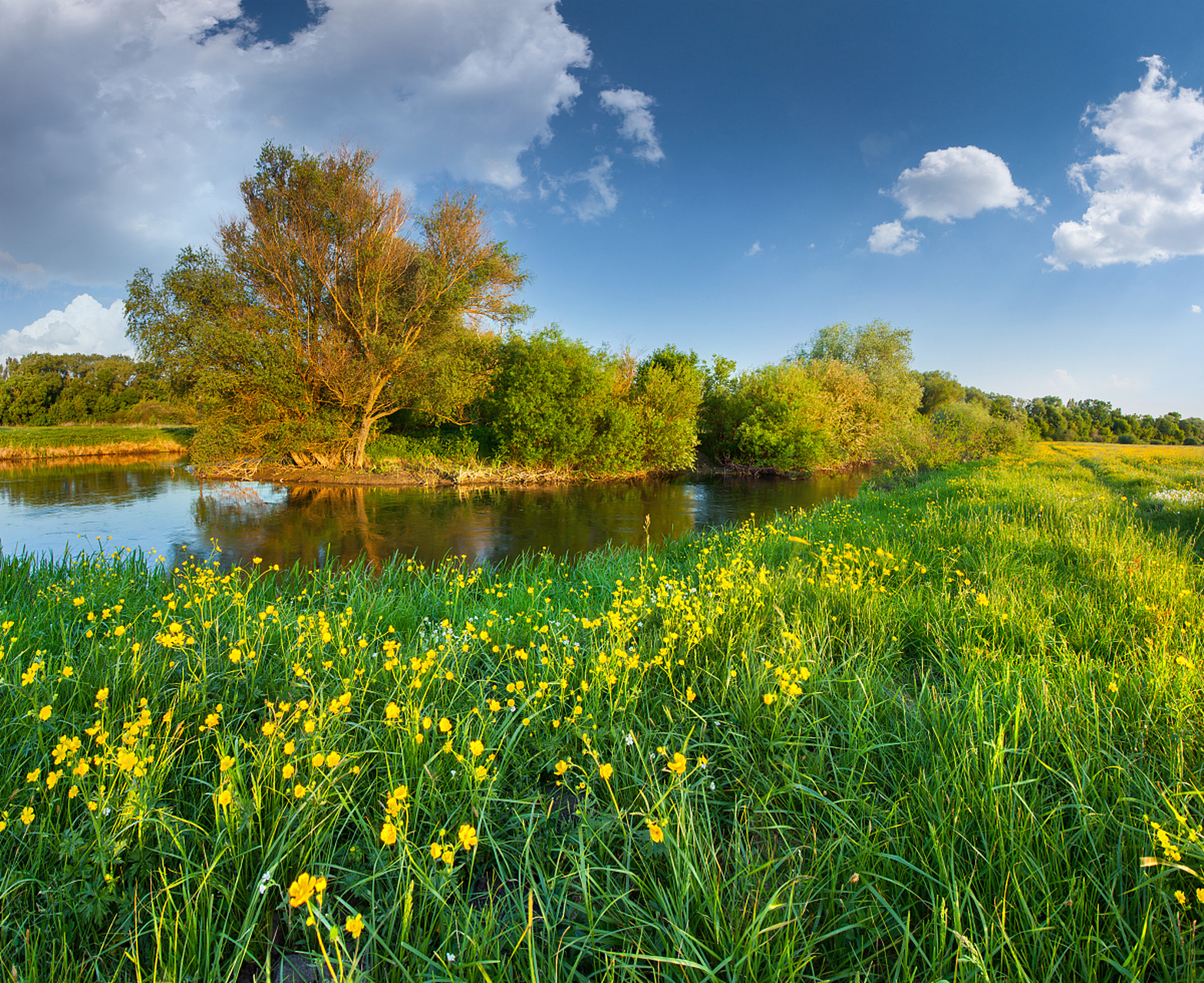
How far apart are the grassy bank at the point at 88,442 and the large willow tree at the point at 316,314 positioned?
535 inches

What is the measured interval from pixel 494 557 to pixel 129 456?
105 feet

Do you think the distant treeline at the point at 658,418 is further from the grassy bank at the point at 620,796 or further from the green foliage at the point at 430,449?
the grassy bank at the point at 620,796

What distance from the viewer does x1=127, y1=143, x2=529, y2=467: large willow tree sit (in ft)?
65.3

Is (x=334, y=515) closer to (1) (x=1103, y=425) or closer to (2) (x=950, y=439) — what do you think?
(2) (x=950, y=439)

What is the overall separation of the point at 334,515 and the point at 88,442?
27.2 metres

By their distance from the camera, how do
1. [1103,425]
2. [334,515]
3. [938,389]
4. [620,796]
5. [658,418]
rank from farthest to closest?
[938,389] < [1103,425] < [658,418] < [334,515] < [620,796]

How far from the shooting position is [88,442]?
31.1 m

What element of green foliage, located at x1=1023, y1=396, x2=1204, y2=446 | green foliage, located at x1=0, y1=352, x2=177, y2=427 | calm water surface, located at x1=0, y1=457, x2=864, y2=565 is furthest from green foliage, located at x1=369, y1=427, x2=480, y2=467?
green foliage, located at x1=1023, y1=396, x2=1204, y2=446

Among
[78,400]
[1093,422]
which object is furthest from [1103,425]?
[78,400]

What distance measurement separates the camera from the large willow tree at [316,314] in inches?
784

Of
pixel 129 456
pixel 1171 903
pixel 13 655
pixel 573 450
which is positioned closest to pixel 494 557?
pixel 13 655

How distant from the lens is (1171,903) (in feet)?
5.35

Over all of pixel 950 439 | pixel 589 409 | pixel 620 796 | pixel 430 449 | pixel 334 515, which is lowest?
pixel 334 515

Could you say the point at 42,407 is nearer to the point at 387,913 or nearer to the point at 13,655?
the point at 13,655
